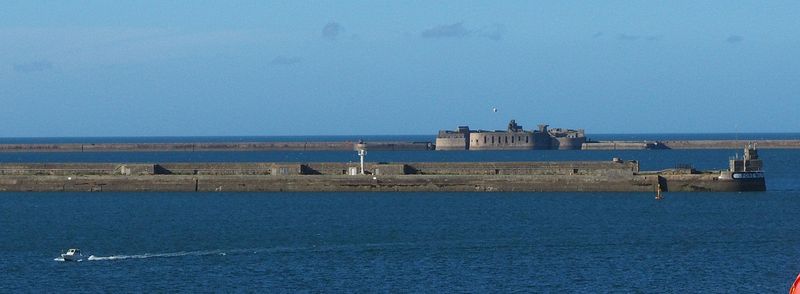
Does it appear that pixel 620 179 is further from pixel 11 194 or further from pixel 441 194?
pixel 11 194

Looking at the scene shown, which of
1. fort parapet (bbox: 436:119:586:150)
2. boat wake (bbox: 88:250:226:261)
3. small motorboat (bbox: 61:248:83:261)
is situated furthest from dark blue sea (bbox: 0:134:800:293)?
fort parapet (bbox: 436:119:586:150)

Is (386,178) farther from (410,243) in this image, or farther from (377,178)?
(410,243)

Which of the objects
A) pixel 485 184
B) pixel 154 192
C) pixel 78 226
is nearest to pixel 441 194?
pixel 485 184

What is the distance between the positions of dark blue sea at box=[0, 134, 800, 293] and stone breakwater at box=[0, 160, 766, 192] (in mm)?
1649

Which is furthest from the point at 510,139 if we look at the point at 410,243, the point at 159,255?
the point at 159,255

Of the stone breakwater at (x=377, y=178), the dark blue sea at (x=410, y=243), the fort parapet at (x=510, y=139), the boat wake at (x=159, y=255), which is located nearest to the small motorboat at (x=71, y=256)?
the dark blue sea at (x=410, y=243)

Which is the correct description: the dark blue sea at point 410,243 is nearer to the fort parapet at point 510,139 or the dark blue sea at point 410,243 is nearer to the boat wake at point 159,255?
the boat wake at point 159,255

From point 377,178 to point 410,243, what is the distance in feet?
94.2

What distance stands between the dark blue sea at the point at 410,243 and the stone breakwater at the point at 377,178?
1649mm

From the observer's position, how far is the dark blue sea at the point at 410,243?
123 ft

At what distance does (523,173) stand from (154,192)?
1925cm

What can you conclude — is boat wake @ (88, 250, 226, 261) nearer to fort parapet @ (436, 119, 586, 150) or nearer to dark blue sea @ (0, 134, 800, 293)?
dark blue sea @ (0, 134, 800, 293)

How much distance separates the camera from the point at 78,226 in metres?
56.2

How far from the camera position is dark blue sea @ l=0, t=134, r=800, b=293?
37.4 meters
